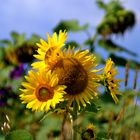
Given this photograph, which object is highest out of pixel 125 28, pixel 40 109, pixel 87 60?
pixel 125 28

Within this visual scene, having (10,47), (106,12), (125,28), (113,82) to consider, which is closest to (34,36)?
(10,47)

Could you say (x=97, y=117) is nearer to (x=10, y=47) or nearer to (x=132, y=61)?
(x=10, y=47)

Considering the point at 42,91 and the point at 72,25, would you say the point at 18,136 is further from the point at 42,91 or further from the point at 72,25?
the point at 72,25

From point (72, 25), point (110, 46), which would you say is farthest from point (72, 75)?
point (110, 46)

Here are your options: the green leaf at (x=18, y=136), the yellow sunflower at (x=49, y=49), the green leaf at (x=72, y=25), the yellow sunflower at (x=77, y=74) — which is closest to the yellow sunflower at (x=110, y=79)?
the yellow sunflower at (x=77, y=74)

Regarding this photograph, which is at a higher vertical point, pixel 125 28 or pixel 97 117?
pixel 125 28

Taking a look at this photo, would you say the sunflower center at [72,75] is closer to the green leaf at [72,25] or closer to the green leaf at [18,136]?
the green leaf at [18,136]
